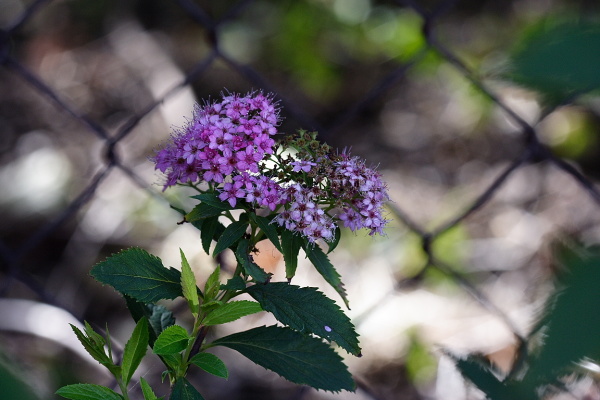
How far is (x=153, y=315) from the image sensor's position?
2.05 ft

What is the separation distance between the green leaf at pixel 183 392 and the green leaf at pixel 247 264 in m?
0.10

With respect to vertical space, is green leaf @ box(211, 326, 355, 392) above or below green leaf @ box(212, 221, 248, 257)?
below

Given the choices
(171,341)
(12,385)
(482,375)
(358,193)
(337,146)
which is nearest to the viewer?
(12,385)

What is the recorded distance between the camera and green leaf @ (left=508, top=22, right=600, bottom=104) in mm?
175

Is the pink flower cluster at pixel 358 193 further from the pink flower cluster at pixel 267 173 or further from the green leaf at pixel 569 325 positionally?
the green leaf at pixel 569 325

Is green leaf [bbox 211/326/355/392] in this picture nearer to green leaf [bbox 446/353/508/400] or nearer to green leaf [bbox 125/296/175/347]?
green leaf [bbox 125/296/175/347]

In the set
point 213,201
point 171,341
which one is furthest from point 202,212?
point 171,341

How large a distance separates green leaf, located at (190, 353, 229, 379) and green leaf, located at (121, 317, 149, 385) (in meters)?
0.05

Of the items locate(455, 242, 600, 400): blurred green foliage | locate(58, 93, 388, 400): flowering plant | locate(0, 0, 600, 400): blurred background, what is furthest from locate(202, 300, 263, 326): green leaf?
locate(0, 0, 600, 400): blurred background

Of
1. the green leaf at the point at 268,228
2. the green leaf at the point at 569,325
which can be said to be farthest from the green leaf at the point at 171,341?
the green leaf at the point at 569,325

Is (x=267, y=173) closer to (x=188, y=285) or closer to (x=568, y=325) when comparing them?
(x=188, y=285)

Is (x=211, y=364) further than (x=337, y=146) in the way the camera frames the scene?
No

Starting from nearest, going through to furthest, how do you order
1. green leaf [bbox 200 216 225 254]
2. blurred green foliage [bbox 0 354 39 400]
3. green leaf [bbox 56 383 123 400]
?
blurred green foliage [bbox 0 354 39 400]
green leaf [bbox 56 383 123 400]
green leaf [bbox 200 216 225 254]

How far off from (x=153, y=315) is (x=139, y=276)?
74 mm
